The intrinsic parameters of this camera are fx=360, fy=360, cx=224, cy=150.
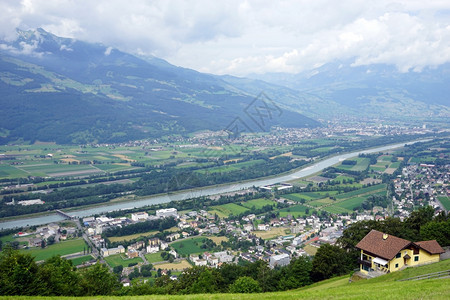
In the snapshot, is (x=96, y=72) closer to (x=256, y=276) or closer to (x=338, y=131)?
(x=338, y=131)

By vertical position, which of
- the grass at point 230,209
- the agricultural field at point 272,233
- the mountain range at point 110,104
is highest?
the mountain range at point 110,104

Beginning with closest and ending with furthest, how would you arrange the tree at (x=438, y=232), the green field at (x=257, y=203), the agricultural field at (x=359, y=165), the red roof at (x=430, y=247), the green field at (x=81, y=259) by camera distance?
the red roof at (x=430, y=247)
the tree at (x=438, y=232)
the green field at (x=81, y=259)
the green field at (x=257, y=203)
the agricultural field at (x=359, y=165)

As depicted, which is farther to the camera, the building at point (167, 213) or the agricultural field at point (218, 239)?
the building at point (167, 213)

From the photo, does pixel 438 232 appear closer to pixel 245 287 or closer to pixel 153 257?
pixel 245 287

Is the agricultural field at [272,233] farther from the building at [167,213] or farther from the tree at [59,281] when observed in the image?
the tree at [59,281]

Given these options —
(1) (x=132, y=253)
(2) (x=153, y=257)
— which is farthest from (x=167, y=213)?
(2) (x=153, y=257)

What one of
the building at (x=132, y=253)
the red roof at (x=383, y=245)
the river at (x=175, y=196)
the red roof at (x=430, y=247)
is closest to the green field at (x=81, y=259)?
the building at (x=132, y=253)

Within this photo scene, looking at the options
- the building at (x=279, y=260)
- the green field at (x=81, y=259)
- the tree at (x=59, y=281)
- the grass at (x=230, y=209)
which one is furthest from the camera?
the grass at (x=230, y=209)

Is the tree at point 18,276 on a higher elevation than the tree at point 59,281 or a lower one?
higher
